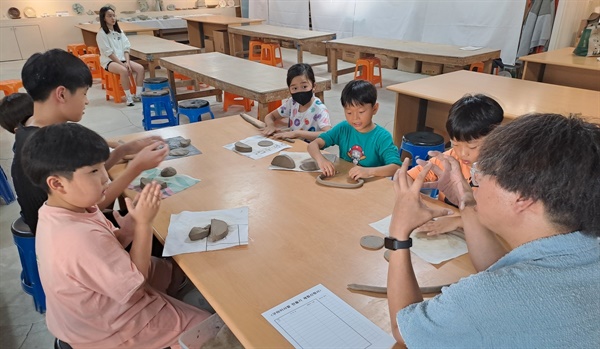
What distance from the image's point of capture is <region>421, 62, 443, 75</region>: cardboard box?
6289 millimetres

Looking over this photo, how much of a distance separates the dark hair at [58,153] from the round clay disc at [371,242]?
0.83 m

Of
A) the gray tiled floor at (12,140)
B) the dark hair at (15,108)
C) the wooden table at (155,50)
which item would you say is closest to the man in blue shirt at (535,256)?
the gray tiled floor at (12,140)

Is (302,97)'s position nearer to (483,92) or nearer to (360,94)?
(360,94)

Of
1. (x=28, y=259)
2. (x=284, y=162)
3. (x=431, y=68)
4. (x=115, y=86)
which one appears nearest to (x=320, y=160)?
(x=284, y=162)

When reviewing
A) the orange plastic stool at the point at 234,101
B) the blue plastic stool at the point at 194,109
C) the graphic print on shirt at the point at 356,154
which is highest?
the graphic print on shirt at the point at 356,154

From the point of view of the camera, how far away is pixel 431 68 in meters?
6.40

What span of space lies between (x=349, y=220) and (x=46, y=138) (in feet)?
3.14

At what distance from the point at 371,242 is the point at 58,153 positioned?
0.94 m

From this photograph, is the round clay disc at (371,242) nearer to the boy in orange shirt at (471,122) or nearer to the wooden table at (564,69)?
the boy in orange shirt at (471,122)

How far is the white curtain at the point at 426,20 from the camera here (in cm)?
548

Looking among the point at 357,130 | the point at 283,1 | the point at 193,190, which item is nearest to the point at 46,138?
the point at 193,190

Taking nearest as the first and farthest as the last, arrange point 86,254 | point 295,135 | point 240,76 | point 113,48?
point 86,254 < point 295,135 < point 240,76 < point 113,48

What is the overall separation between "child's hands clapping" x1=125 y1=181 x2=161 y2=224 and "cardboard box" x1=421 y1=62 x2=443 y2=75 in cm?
592

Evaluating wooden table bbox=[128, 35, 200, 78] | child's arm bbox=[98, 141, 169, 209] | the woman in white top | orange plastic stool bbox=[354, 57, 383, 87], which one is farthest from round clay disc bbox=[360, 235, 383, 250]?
the woman in white top
